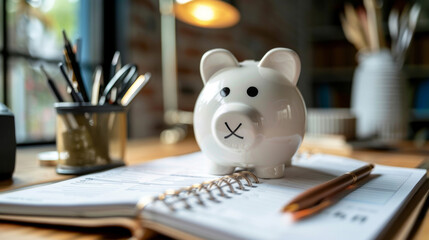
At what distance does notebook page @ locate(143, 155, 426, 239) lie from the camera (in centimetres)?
27

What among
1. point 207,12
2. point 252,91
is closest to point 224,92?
point 252,91

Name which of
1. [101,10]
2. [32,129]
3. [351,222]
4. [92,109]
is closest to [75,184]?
[92,109]

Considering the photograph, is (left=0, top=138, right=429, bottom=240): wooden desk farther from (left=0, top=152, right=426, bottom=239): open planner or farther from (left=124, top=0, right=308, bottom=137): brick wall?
(left=124, top=0, right=308, bottom=137): brick wall

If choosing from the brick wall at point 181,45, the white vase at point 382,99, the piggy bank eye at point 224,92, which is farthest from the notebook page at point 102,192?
the white vase at point 382,99

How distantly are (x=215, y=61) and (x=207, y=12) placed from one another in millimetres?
519

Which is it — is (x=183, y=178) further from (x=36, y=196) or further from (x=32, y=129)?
(x=32, y=129)

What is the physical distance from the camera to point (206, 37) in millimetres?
1771

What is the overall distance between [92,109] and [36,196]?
22 cm

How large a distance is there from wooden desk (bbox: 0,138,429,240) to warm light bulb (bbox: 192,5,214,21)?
1.33 feet

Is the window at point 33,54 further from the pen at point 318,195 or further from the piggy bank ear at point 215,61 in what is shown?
the pen at point 318,195

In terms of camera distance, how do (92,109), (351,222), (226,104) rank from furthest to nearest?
1. (92,109)
2. (226,104)
3. (351,222)

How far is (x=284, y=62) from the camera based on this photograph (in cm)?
49

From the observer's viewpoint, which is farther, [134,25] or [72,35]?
[134,25]

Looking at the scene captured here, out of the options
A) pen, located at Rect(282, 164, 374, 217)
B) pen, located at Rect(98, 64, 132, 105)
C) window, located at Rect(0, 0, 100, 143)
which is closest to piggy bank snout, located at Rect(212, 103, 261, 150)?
pen, located at Rect(282, 164, 374, 217)
